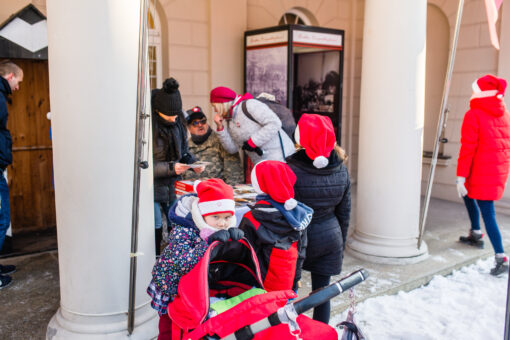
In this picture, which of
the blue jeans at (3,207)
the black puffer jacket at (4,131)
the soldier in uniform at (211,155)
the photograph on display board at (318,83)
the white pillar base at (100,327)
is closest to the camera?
the white pillar base at (100,327)

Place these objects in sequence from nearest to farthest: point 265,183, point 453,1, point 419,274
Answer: point 265,183 → point 419,274 → point 453,1

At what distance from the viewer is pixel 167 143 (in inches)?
159

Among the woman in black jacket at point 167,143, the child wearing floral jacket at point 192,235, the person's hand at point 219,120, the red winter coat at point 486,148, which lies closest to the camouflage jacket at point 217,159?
the person's hand at point 219,120

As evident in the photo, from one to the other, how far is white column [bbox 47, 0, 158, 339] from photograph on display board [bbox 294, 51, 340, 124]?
5159 millimetres

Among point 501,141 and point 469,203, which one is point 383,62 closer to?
point 501,141

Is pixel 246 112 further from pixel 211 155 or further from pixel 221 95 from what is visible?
pixel 211 155

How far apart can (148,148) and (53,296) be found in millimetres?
1691

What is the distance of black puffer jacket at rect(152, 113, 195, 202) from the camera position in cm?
397

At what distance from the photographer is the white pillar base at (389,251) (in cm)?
485

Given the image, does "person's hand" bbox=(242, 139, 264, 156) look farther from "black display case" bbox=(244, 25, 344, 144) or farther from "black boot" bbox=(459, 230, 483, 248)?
"black boot" bbox=(459, 230, 483, 248)

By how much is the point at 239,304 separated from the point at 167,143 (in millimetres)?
2393

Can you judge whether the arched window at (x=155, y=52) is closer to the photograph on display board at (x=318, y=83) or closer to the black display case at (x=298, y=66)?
the black display case at (x=298, y=66)

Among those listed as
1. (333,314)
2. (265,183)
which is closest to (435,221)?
(333,314)

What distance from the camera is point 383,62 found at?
15.6 feet
